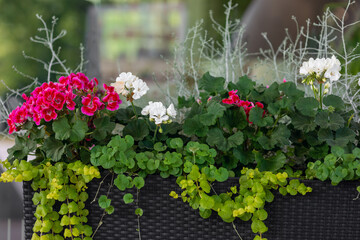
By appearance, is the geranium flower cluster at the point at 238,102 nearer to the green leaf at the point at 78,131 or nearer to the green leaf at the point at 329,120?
the green leaf at the point at 329,120

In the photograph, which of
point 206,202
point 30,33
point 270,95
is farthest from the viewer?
point 30,33

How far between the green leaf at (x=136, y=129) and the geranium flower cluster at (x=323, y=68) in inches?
15.4

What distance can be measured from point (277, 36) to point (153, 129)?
256cm

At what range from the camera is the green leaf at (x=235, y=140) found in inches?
35.8

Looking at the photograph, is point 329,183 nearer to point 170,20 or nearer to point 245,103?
point 245,103

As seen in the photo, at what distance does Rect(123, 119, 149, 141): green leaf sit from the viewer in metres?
0.97

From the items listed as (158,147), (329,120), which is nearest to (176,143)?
(158,147)

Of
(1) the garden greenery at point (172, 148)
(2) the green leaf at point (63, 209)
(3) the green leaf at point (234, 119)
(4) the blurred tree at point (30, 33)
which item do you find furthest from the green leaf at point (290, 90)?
(4) the blurred tree at point (30, 33)

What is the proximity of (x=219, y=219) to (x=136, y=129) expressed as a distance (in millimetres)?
289

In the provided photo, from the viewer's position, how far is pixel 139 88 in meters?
0.93

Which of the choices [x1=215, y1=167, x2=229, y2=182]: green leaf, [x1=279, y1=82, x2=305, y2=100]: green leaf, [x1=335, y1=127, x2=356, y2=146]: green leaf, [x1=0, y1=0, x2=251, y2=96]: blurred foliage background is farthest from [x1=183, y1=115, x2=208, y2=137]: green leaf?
[x1=0, y1=0, x2=251, y2=96]: blurred foliage background

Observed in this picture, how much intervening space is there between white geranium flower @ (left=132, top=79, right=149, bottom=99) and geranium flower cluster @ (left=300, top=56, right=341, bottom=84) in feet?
1.19

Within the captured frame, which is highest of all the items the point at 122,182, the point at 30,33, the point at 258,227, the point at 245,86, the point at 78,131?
the point at 30,33

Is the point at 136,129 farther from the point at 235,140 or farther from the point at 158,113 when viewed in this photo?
the point at 235,140
